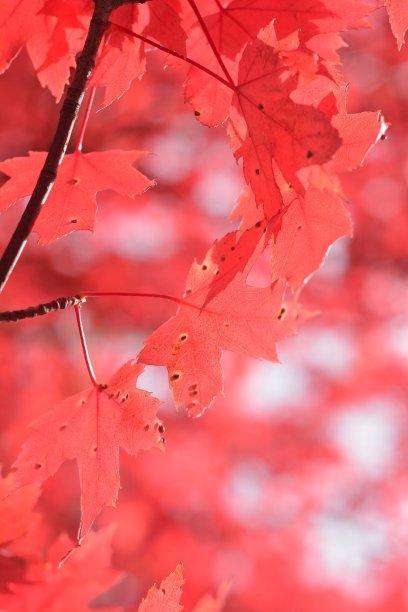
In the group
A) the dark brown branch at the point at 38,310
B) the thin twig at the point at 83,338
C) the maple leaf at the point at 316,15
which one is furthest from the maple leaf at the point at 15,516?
the maple leaf at the point at 316,15

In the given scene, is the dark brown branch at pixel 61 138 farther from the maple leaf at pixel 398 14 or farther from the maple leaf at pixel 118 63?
the maple leaf at pixel 398 14

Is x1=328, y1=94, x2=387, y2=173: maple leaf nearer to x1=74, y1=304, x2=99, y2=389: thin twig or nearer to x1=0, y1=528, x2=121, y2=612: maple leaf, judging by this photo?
x1=74, y1=304, x2=99, y2=389: thin twig

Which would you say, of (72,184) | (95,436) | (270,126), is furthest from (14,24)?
(95,436)

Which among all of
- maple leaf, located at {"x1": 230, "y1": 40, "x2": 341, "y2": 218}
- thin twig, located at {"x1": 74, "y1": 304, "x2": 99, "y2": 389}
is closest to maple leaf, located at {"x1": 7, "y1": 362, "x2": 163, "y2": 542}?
thin twig, located at {"x1": 74, "y1": 304, "x2": 99, "y2": 389}

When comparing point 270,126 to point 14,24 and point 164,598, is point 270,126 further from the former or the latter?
point 164,598

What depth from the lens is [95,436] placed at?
734 mm

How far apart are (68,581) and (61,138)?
0.59 meters

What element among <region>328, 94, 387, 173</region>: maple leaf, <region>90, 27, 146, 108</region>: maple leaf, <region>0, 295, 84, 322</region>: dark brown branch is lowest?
<region>0, 295, 84, 322</region>: dark brown branch

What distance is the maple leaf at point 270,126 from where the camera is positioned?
0.57m

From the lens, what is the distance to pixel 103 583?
0.92 metres

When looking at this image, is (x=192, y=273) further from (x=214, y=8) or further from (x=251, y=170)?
(x=214, y=8)

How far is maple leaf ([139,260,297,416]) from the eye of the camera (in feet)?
2.22

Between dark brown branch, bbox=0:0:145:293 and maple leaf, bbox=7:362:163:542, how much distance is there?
190 mm

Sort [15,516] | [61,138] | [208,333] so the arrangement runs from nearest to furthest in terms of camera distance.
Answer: [61,138] → [208,333] → [15,516]
